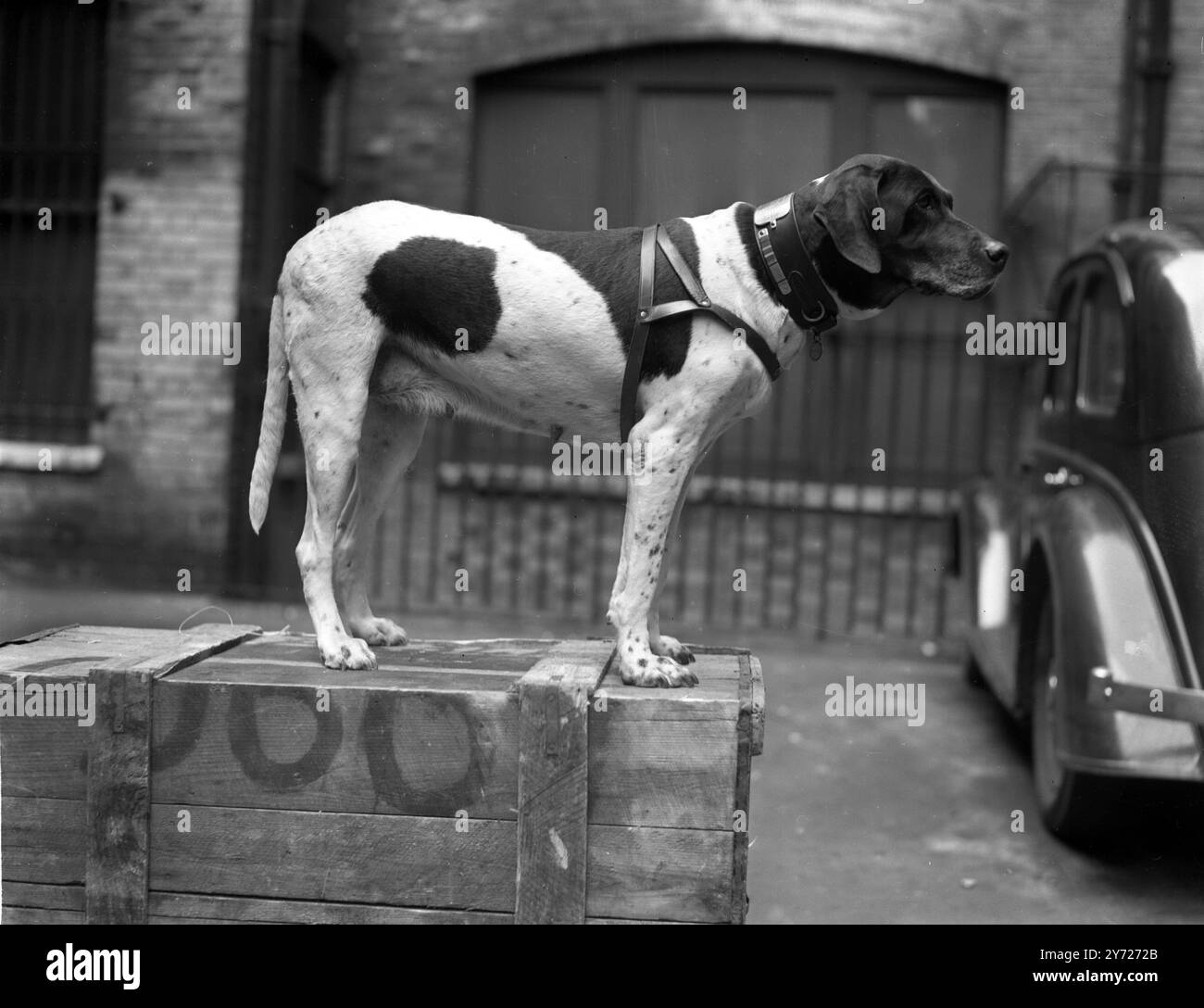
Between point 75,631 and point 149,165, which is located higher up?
point 149,165

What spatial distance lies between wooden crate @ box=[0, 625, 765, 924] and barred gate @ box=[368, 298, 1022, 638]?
4964mm

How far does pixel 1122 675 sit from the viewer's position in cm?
388

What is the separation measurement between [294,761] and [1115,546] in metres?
2.86

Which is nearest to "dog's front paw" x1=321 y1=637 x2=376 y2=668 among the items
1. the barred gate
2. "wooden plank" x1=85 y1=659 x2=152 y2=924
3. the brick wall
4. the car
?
"wooden plank" x1=85 y1=659 x2=152 y2=924

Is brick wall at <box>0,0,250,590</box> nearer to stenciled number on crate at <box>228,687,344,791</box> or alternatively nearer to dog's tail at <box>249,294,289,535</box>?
dog's tail at <box>249,294,289,535</box>

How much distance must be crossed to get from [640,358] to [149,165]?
5.89 meters

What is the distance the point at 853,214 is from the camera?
280cm

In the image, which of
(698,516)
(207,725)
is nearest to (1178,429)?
(207,725)

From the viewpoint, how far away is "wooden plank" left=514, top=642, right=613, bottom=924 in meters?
2.70

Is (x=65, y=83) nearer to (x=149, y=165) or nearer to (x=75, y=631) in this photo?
(x=149, y=165)

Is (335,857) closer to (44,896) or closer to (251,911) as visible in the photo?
(251,911)

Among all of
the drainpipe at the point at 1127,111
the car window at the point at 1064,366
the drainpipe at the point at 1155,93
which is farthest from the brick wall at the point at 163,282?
the drainpipe at the point at 1155,93

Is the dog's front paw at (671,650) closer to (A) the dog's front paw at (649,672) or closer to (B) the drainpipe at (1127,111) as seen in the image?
(A) the dog's front paw at (649,672)

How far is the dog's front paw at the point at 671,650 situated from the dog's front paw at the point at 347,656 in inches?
28.2
